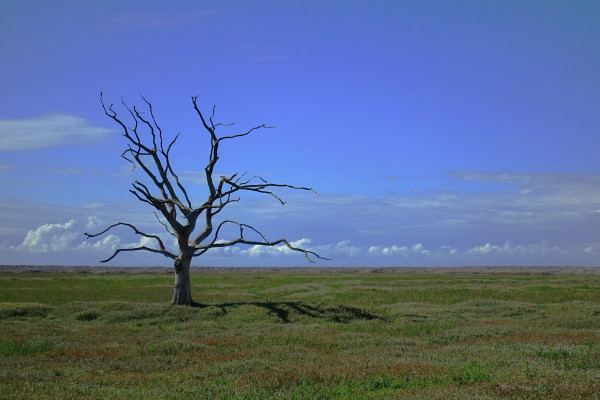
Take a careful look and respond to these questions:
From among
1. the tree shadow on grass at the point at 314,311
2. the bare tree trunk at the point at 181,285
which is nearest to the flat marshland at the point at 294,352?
the tree shadow on grass at the point at 314,311

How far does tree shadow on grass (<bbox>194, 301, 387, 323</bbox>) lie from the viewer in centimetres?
3397

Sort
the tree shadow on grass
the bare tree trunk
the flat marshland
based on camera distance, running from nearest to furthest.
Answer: the flat marshland < the tree shadow on grass < the bare tree trunk

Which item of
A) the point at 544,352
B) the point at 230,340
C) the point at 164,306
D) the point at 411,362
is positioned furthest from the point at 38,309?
the point at 544,352

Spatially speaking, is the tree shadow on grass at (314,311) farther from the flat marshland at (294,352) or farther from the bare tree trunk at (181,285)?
the bare tree trunk at (181,285)

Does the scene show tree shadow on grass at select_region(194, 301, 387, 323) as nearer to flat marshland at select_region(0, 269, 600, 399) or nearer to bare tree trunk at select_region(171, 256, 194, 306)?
flat marshland at select_region(0, 269, 600, 399)

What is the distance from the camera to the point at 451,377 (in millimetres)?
14664

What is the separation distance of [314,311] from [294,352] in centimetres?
1475

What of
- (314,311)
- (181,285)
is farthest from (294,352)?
(181,285)

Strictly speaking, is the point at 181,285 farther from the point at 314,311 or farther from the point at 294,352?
the point at 294,352

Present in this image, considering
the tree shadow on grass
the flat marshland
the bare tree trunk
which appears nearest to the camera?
the flat marshland

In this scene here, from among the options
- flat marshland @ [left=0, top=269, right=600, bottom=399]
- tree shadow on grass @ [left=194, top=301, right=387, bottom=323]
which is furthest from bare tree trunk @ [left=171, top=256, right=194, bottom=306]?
tree shadow on grass @ [left=194, top=301, right=387, bottom=323]

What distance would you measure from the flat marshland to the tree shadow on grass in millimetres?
69

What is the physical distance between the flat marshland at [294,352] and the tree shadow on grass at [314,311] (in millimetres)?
69

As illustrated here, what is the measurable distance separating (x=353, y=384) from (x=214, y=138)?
29250mm
